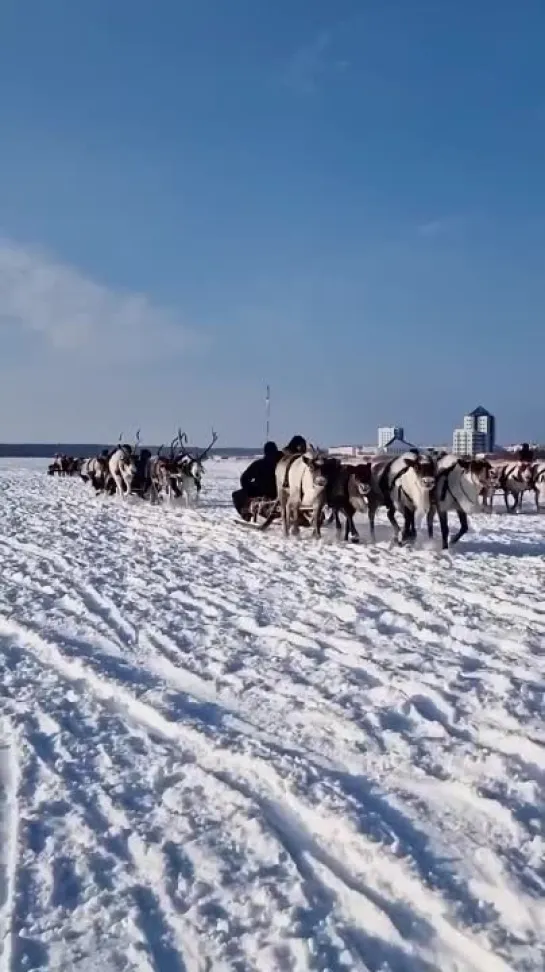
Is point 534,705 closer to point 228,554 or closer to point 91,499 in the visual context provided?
point 228,554

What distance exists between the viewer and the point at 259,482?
17906 mm

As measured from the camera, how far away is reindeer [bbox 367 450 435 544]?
13094 mm

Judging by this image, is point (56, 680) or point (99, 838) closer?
point (99, 838)

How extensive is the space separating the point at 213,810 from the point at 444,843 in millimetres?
1083

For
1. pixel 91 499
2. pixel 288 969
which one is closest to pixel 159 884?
pixel 288 969

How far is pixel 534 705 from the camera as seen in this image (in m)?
5.41

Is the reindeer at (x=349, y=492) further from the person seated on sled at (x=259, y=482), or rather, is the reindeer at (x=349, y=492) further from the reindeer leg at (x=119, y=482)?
the reindeer leg at (x=119, y=482)

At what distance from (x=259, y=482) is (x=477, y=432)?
113 ft

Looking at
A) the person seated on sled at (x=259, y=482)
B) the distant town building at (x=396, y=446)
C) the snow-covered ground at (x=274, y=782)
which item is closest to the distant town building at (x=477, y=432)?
the distant town building at (x=396, y=446)

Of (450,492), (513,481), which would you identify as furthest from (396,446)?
(450,492)

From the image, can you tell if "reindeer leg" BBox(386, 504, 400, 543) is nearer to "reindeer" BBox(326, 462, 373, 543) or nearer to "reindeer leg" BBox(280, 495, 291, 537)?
"reindeer" BBox(326, 462, 373, 543)

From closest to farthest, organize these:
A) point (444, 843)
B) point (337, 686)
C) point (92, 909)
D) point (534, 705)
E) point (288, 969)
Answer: point (288, 969), point (92, 909), point (444, 843), point (534, 705), point (337, 686)

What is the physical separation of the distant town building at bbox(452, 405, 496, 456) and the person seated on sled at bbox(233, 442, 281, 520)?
106ft

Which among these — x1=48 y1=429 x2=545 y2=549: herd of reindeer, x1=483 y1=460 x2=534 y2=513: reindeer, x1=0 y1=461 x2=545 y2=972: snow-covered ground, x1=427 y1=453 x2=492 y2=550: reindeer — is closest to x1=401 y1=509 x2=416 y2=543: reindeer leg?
x1=48 y1=429 x2=545 y2=549: herd of reindeer
